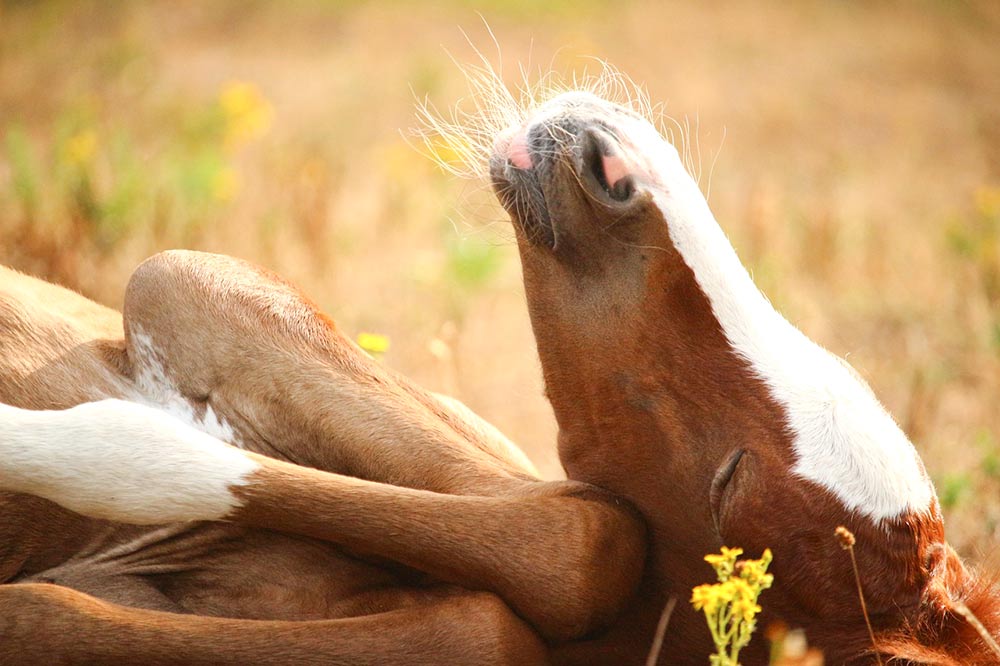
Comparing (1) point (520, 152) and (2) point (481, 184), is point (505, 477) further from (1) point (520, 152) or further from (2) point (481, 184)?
(2) point (481, 184)

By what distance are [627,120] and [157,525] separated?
1034mm

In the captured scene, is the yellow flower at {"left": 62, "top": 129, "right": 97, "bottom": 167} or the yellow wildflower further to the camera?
the yellow flower at {"left": 62, "top": 129, "right": 97, "bottom": 167}

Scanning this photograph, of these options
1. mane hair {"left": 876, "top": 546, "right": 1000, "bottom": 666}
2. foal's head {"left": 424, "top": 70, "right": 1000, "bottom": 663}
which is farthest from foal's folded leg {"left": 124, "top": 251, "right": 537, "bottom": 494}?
mane hair {"left": 876, "top": 546, "right": 1000, "bottom": 666}

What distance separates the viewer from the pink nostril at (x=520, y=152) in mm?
2041

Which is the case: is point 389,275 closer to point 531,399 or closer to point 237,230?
point 237,230

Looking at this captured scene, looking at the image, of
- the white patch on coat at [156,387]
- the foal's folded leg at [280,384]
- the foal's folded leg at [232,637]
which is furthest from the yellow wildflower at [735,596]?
the white patch on coat at [156,387]

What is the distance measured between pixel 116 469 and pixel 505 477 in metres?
0.64

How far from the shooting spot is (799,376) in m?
1.85

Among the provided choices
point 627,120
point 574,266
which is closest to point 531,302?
point 574,266

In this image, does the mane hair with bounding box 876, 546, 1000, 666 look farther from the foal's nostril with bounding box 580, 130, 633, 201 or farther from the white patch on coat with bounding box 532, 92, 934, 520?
the foal's nostril with bounding box 580, 130, 633, 201

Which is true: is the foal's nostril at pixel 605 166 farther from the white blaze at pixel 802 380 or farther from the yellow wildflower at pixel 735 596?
the yellow wildflower at pixel 735 596

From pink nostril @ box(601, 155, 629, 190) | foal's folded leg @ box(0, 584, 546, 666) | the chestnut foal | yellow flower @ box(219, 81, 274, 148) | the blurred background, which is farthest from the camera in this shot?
yellow flower @ box(219, 81, 274, 148)

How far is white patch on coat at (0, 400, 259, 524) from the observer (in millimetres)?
1787

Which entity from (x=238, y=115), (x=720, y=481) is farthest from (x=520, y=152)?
(x=238, y=115)
